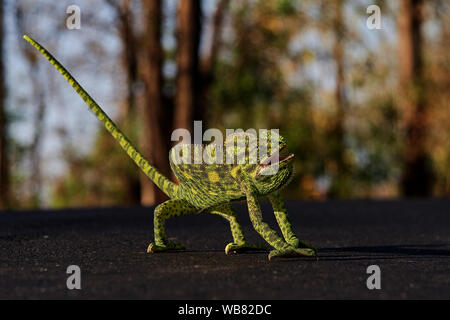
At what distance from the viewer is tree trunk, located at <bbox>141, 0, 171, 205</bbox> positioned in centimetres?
1249

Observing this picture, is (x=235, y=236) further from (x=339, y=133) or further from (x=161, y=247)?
(x=339, y=133)

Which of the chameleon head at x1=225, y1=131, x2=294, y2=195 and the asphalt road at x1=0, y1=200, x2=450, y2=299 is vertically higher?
the chameleon head at x1=225, y1=131, x2=294, y2=195

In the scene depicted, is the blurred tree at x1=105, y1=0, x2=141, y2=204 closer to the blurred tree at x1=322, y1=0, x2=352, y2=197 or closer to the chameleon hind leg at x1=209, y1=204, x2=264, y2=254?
the blurred tree at x1=322, y1=0, x2=352, y2=197

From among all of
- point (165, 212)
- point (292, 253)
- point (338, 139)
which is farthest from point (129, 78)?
point (292, 253)

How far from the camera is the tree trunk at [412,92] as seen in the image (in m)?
15.0

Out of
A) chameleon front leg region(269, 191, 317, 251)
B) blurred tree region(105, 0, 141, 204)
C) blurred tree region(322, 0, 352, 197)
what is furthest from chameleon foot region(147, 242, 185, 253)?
blurred tree region(322, 0, 352, 197)

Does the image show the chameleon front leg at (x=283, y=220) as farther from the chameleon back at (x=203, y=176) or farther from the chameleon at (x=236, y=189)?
the chameleon back at (x=203, y=176)

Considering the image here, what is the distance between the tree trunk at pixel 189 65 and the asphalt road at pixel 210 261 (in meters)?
4.94

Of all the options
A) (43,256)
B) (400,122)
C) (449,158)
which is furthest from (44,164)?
(43,256)

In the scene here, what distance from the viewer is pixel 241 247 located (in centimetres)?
443

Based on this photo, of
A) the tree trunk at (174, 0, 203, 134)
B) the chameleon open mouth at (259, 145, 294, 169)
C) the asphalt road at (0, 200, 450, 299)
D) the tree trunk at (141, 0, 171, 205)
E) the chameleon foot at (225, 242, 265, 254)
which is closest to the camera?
the asphalt road at (0, 200, 450, 299)

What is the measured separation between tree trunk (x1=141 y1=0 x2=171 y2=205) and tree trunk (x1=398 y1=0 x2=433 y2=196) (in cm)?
590

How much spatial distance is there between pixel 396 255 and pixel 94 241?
2250mm

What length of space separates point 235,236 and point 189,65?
25.6 feet
